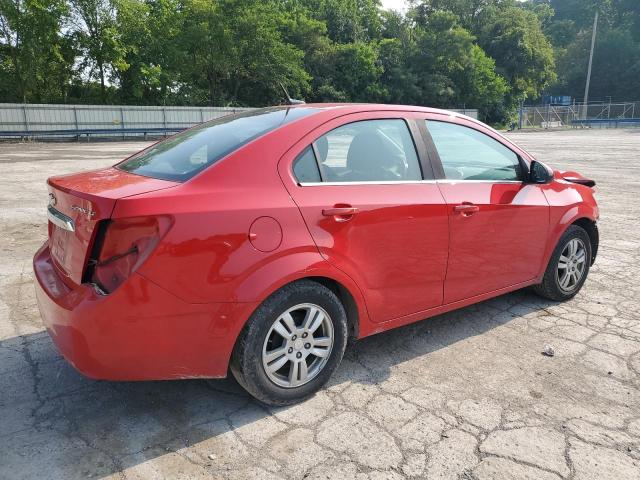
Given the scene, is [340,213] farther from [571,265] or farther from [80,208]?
[571,265]

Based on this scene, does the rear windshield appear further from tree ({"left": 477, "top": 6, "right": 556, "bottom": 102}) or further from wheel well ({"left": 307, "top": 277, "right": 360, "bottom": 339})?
tree ({"left": 477, "top": 6, "right": 556, "bottom": 102})

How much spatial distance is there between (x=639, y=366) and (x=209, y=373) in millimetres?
2715

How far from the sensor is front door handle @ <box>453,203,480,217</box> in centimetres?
339

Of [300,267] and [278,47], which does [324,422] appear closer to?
[300,267]

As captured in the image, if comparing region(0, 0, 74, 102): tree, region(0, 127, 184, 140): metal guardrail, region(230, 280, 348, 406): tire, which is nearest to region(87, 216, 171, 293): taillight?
region(230, 280, 348, 406): tire

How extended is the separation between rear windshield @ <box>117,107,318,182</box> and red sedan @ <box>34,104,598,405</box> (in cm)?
2

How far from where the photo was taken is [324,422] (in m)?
2.74

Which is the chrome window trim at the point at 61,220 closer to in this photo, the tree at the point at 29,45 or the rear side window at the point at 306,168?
the rear side window at the point at 306,168

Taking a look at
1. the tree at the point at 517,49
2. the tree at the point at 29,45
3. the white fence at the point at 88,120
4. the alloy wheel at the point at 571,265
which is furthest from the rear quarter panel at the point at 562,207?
the tree at the point at 517,49

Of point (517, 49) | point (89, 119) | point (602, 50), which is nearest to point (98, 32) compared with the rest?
point (89, 119)

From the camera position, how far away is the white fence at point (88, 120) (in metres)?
26.6

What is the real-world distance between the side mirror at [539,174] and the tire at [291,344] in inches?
78.0

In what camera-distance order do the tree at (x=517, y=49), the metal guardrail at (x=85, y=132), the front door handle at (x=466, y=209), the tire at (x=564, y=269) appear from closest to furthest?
1. the front door handle at (x=466, y=209)
2. the tire at (x=564, y=269)
3. the metal guardrail at (x=85, y=132)
4. the tree at (x=517, y=49)

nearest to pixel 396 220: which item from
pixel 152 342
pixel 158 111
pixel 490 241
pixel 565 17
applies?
pixel 490 241
